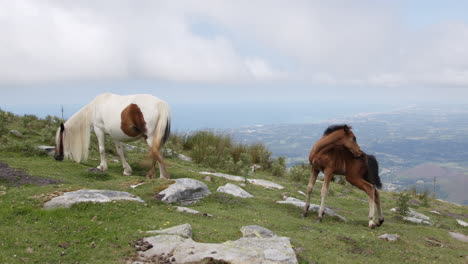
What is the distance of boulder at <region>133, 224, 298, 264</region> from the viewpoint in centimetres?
496

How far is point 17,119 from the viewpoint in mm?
20297

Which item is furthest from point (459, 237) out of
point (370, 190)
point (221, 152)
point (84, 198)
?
point (221, 152)

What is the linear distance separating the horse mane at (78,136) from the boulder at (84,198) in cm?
502

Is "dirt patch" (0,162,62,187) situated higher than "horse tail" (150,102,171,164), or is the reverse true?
"horse tail" (150,102,171,164)

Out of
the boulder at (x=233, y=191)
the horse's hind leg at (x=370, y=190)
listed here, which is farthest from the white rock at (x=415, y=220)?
the boulder at (x=233, y=191)

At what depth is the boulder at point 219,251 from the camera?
496 cm

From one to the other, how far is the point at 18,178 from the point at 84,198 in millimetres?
3387

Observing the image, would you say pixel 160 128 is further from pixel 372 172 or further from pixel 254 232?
pixel 372 172

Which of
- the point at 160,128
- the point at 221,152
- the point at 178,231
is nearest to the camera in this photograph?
the point at 178,231

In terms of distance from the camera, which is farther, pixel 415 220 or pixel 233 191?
pixel 415 220

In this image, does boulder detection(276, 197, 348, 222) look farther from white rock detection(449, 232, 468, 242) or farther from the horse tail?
the horse tail

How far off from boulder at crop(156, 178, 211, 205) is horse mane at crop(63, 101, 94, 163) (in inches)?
188

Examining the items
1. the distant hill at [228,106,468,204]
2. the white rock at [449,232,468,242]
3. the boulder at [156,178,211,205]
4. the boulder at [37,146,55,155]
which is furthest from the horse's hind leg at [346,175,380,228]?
the distant hill at [228,106,468,204]

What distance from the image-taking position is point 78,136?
12.5 m
